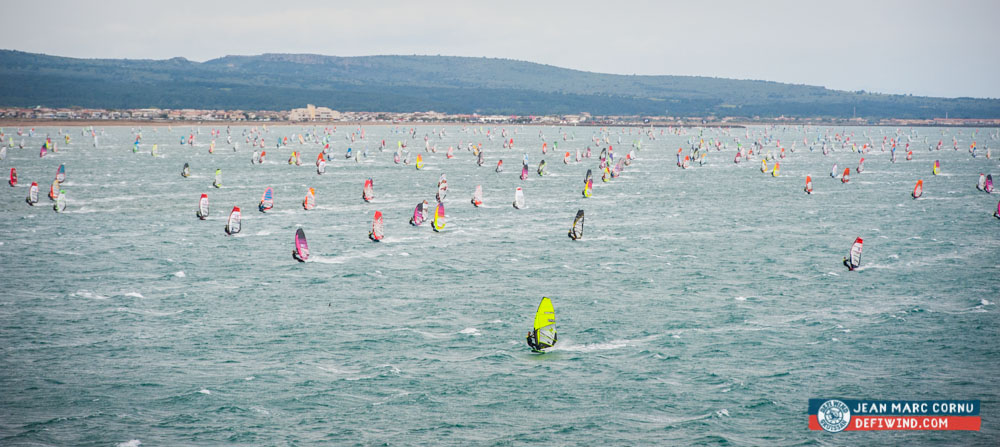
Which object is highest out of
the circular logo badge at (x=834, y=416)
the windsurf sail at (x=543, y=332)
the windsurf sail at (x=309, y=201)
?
the windsurf sail at (x=309, y=201)

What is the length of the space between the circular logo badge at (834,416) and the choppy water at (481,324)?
1.45 ft

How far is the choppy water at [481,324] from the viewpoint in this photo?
32125 millimetres

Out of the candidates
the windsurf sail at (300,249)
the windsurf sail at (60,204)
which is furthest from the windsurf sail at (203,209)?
the windsurf sail at (300,249)

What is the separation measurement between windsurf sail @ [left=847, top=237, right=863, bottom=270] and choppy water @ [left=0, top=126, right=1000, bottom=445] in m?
1.15

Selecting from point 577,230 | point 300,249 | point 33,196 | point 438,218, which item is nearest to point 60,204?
point 33,196

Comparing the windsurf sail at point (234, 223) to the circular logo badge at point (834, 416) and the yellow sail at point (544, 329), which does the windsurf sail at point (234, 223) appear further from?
the circular logo badge at point (834, 416)

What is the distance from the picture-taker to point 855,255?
58875 mm

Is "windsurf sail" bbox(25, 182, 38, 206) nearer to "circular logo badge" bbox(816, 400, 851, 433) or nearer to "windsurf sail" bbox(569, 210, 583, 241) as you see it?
"windsurf sail" bbox(569, 210, 583, 241)

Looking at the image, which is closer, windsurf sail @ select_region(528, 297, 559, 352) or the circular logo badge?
the circular logo badge

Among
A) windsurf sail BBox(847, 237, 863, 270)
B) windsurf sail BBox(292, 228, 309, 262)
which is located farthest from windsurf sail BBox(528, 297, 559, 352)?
windsurf sail BBox(847, 237, 863, 270)

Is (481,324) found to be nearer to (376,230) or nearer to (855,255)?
(376,230)

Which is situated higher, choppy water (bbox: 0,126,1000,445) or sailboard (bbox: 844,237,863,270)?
sailboard (bbox: 844,237,863,270)

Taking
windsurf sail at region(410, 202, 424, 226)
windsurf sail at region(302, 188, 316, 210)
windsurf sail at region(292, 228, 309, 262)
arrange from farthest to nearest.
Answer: windsurf sail at region(302, 188, 316, 210)
windsurf sail at region(410, 202, 424, 226)
windsurf sail at region(292, 228, 309, 262)

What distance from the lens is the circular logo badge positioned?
31609 mm
